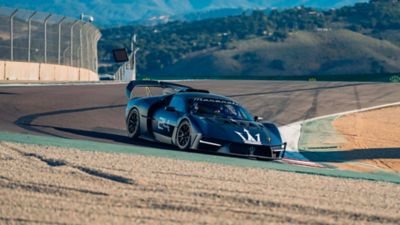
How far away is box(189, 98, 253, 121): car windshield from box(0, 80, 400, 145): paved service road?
1.42 metres

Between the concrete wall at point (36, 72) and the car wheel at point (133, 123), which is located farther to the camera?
the concrete wall at point (36, 72)

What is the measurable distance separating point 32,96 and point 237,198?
17419 millimetres

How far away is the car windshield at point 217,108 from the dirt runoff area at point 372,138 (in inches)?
84.5

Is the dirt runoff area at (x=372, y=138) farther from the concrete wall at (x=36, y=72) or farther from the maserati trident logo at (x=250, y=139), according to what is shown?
the concrete wall at (x=36, y=72)

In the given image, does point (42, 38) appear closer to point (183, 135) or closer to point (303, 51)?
point (183, 135)

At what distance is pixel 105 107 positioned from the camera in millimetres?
24781

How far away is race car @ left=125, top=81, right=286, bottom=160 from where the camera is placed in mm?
15406

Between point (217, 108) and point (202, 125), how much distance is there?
1134 mm

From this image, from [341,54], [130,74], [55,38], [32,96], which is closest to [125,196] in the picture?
[32,96]

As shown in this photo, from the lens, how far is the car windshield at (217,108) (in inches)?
645

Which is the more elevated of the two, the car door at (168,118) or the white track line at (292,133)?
the car door at (168,118)

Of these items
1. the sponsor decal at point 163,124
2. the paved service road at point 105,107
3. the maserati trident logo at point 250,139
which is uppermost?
the sponsor decal at point 163,124

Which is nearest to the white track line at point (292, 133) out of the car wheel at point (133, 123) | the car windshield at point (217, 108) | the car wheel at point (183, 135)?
the car windshield at point (217, 108)

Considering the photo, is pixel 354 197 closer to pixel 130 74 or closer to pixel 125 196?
pixel 125 196
